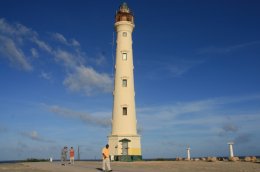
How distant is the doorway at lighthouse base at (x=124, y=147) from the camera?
4278 cm

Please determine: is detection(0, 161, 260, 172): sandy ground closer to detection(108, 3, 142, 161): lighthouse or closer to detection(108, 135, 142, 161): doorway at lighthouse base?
detection(108, 135, 142, 161): doorway at lighthouse base

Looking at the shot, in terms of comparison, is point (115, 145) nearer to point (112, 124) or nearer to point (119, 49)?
point (112, 124)

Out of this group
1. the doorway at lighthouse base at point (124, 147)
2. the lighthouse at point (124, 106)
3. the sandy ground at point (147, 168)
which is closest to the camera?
the sandy ground at point (147, 168)

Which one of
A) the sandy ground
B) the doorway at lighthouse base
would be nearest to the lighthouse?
the doorway at lighthouse base

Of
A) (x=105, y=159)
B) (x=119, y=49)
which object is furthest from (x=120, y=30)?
(x=105, y=159)

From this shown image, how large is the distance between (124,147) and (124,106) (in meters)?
5.27

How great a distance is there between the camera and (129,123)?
43500mm

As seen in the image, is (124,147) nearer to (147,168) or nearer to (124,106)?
(124,106)

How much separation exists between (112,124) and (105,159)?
862 inches

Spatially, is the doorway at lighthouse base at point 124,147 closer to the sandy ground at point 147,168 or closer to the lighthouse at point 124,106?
the lighthouse at point 124,106

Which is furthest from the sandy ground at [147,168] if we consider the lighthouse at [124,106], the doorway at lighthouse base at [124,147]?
the lighthouse at [124,106]

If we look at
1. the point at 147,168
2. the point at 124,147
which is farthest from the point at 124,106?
the point at 147,168

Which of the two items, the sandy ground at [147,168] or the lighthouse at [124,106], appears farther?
the lighthouse at [124,106]

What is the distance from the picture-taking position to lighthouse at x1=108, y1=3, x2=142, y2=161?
42969 mm
